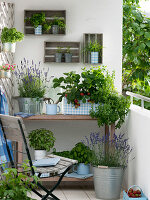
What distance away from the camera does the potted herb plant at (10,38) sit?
4.42m

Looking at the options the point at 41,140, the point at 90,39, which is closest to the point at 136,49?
the point at 90,39

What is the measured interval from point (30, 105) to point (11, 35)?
834 millimetres

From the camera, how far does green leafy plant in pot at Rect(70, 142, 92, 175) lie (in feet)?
14.4

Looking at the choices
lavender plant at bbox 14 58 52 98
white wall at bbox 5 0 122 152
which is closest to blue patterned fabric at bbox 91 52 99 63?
white wall at bbox 5 0 122 152

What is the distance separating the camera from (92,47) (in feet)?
15.7

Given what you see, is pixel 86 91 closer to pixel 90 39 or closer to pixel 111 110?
pixel 111 110

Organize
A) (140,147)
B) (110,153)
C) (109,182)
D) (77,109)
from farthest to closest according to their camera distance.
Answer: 1. (77,109)
2. (110,153)
3. (109,182)
4. (140,147)

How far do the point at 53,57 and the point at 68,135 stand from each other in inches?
39.6

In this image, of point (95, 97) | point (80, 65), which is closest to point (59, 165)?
point (95, 97)

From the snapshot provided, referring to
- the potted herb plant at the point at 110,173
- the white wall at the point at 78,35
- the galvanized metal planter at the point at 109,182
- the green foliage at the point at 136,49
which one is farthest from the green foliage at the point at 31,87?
the green foliage at the point at 136,49

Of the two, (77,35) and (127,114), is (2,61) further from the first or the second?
(127,114)

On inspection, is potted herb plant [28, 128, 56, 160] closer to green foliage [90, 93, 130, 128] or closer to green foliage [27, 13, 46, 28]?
green foliage [90, 93, 130, 128]

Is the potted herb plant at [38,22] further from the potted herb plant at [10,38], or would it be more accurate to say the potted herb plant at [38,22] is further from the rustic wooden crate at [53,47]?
the potted herb plant at [10,38]

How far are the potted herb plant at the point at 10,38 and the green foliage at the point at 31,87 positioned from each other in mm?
377
